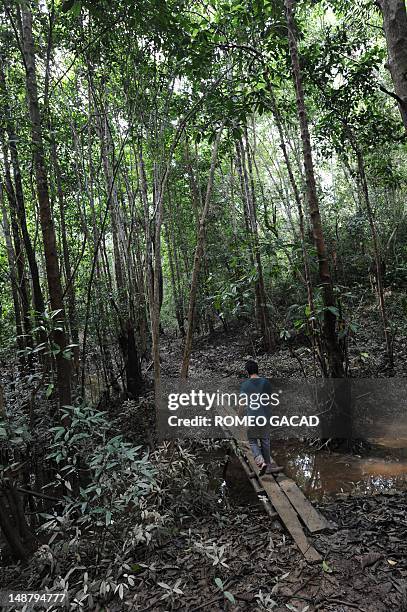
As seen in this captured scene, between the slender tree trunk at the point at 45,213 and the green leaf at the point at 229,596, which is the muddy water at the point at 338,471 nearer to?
the green leaf at the point at 229,596

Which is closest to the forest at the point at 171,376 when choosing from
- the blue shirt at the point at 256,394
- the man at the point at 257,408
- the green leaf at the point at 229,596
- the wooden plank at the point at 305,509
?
the green leaf at the point at 229,596

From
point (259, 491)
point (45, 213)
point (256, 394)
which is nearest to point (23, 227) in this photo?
point (45, 213)

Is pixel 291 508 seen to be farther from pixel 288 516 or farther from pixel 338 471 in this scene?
pixel 338 471

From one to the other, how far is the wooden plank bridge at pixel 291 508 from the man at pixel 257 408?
0.57 ft

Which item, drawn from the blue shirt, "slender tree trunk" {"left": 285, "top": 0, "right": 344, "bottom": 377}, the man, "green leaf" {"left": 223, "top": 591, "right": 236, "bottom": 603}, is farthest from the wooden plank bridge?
"slender tree trunk" {"left": 285, "top": 0, "right": 344, "bottom": 377}

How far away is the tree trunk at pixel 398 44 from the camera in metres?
1.60

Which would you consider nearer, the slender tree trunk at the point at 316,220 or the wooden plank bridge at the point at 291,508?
the wooden plank bridge at the point at 291,508

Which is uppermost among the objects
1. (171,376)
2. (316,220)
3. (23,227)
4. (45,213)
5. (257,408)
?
(23,227)

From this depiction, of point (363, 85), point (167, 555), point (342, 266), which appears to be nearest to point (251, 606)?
point (167, 555)

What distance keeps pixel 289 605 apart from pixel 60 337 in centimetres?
271

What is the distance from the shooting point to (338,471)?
4.43 metres

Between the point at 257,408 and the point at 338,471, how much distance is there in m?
1.17

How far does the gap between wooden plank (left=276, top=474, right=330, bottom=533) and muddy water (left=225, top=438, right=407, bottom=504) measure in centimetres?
47

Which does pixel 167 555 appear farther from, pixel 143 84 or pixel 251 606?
pixel 143 84
